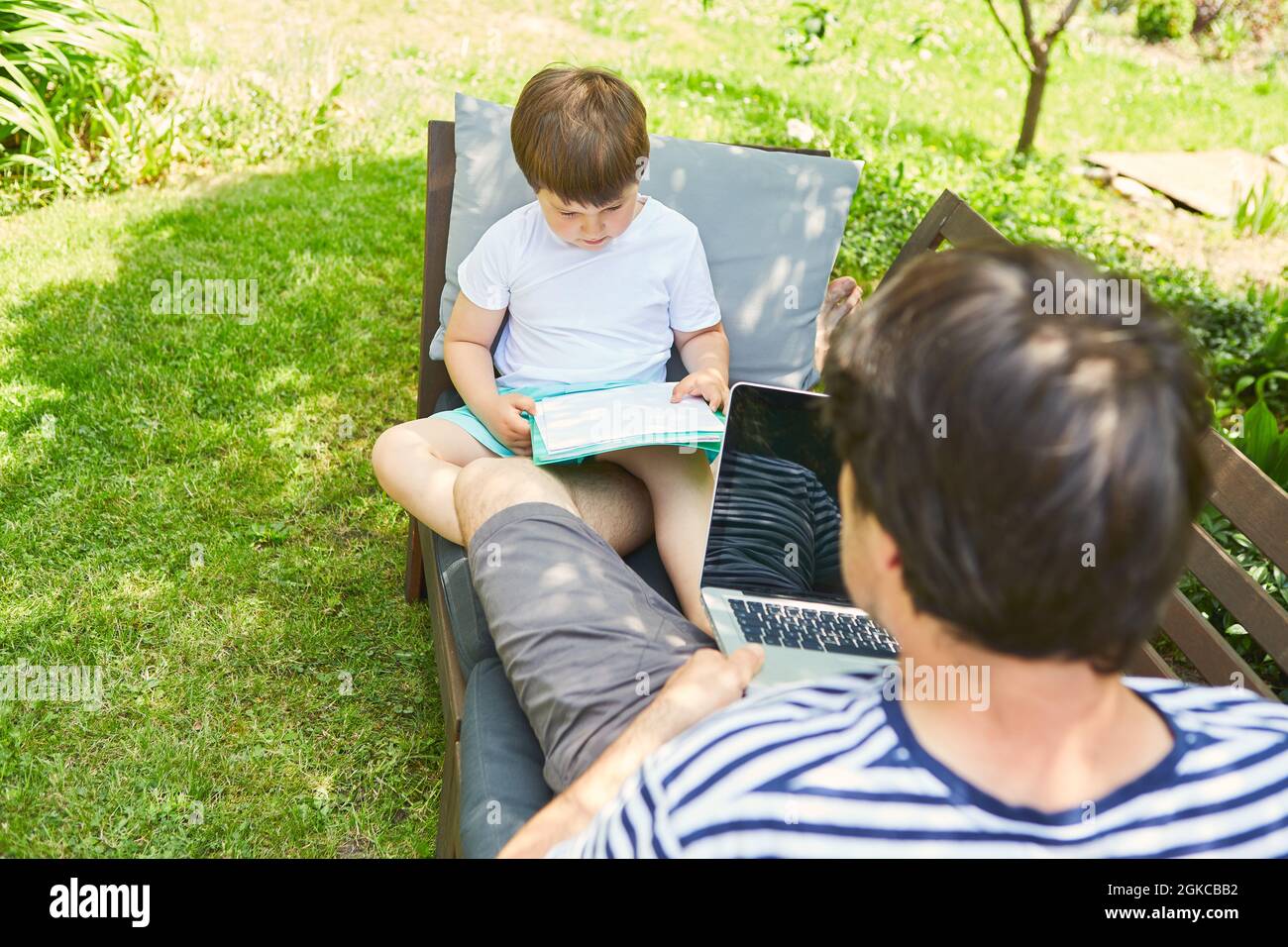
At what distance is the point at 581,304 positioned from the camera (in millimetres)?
2639

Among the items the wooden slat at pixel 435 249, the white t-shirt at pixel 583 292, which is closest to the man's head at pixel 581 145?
the white t-shirt at pixel 583 292

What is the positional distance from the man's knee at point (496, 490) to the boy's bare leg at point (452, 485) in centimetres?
18

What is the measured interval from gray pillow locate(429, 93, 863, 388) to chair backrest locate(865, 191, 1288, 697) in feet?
2.81

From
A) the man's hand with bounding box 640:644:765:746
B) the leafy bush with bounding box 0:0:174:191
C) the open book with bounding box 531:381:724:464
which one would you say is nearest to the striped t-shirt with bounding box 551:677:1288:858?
the man's hand with bounding box 640:644:765:746

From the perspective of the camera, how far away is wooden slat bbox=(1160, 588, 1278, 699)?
207 centimetres

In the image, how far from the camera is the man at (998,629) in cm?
91

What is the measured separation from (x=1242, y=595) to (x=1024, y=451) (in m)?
1.46

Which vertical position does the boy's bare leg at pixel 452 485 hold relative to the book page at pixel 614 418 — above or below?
below

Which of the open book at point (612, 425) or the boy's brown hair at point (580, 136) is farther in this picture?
the boy's brown hair at point (580, 136)

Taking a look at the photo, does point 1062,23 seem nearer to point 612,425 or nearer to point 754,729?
point 612,425

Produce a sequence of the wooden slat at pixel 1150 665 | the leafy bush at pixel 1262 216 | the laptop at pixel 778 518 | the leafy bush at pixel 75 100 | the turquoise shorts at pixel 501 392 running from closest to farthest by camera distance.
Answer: the laptop at pixel 778 518 → the wooden slat at pixel 1150 665 → the turquoise shorts at pixel 501 392 → the leafy bush at pixel 75 100 → the leafy bush at pixel 1262 216

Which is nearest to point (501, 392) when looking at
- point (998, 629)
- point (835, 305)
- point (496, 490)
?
point (496, 490)

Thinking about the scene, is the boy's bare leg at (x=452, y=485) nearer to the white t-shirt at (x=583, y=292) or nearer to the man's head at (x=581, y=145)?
the white t-shirt at (x=583, y=292)
